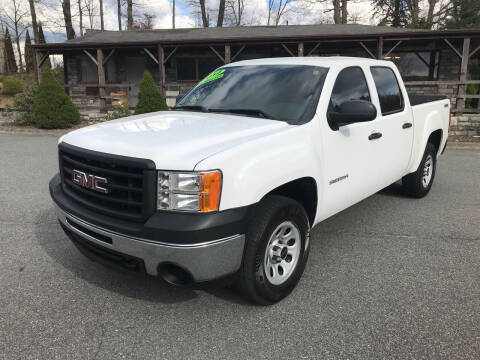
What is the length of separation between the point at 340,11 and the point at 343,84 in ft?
99.3

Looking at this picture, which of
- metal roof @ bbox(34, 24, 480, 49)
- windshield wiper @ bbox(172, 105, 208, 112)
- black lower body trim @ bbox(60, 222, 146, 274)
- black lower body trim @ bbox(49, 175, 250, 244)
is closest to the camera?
black lower body trim @ bbox(49, 175, 250, 244)

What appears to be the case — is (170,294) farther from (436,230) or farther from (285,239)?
(436,230)

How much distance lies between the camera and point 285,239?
3.09 meters

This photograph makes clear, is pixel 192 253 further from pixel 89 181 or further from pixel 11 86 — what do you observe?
pixel 11 86

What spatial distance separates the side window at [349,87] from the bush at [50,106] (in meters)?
12.4

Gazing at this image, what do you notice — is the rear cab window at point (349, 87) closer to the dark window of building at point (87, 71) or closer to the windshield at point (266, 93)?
the windshield at point (266, 93)

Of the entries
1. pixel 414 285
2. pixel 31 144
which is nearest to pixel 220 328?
pixel 414 285

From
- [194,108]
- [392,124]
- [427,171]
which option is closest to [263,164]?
[194,108]

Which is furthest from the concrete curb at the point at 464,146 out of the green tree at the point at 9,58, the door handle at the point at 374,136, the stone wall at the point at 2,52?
the green tree at the point at 9,58

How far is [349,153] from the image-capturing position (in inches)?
144

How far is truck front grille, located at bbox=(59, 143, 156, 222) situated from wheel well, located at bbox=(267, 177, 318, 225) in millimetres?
994

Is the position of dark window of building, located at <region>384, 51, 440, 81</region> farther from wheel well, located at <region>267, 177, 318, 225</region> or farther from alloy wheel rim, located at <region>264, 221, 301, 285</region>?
alloy wheel rim, located at <region>264, 221, 301, 285</region>

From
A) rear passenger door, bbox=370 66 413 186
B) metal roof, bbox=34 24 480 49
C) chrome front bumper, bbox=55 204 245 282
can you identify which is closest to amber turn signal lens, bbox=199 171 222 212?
chrome front bumper, bbox=55 204 245 282

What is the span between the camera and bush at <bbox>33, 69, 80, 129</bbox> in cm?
1390
